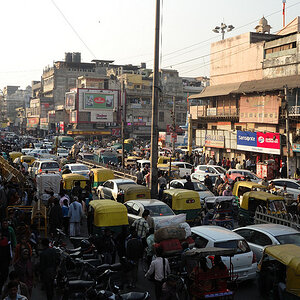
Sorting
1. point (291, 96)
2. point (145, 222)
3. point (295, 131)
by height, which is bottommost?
point (145, 222)

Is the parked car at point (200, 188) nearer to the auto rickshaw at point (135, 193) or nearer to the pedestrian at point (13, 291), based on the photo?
the auto rickshaw at point (135, 193)

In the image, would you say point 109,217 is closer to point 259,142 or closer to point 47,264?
point 47,264

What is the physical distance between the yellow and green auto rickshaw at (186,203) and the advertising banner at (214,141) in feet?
86.2

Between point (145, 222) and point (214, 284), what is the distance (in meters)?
3.89

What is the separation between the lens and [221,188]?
847 inches

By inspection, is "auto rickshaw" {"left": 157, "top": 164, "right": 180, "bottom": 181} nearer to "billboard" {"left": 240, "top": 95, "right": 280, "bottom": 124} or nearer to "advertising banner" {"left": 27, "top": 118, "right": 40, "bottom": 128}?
"billboard" {"left": 240, "top": 95, "right": 280, "bottom": 124}

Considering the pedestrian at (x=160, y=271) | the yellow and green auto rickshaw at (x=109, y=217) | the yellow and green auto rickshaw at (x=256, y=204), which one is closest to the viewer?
the pedestrian at (x=160, y=271)

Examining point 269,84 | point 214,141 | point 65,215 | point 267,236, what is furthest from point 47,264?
point 214,141

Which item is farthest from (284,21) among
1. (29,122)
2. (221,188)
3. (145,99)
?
(29,122)

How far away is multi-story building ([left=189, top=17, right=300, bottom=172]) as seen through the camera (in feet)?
112

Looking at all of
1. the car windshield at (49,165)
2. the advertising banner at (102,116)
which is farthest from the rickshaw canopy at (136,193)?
the advertising banner at (102,116)

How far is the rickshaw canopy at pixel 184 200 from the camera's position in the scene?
16.3 m

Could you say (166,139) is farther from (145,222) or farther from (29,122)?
(29,122)

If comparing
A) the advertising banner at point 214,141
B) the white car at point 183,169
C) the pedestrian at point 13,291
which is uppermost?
the advertising banner at point 214,141
